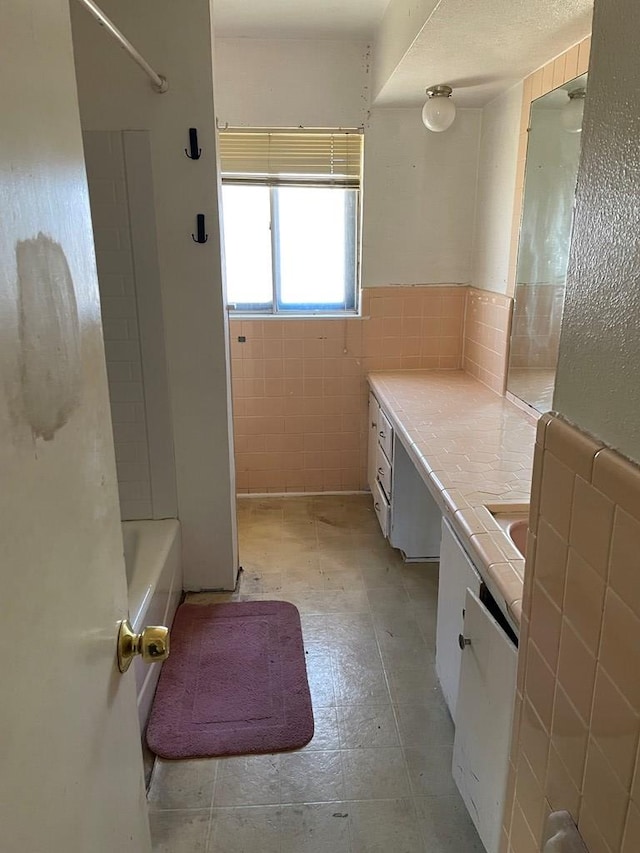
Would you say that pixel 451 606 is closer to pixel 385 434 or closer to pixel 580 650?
pixel 580 650

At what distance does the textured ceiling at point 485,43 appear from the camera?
1.97 meters

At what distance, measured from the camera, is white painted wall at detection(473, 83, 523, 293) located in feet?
9.65

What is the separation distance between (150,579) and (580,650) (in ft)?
5.81

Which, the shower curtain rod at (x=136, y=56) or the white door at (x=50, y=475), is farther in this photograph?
the shower curtain rod at (x=136, y=56)

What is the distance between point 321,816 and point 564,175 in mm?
2474

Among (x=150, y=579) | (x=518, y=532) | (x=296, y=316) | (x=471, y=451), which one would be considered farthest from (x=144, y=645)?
(x=296, y=316)

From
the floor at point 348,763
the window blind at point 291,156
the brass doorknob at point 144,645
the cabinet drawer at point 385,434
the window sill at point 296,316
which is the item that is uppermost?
the window blind at point 291,156

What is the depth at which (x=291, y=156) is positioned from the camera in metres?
3.37

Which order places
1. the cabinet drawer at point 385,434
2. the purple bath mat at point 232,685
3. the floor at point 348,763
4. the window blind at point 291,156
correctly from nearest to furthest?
the floor at point 348,763, the purple bath mat at point 232,685, the cabinet drawer at point 385,434, the window blind at point 291,156

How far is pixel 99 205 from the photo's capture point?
2.30 meters

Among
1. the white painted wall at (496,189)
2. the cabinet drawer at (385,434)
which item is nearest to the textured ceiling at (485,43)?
the white painted wall at (496,189)

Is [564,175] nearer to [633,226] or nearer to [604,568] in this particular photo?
[633,226]

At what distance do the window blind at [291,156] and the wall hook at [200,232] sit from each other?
3.79 ft

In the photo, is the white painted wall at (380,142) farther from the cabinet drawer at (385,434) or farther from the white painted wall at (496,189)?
the cabinet drawer at (385,434)
